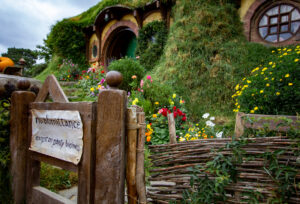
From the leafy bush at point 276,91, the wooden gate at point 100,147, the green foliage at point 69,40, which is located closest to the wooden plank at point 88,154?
the wooden gate at point 100,147

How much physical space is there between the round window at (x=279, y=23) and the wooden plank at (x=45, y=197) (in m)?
6.43

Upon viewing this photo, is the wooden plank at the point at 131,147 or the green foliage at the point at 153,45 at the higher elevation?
the green foliage at the point at 153,45

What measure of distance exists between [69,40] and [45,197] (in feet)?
34.0

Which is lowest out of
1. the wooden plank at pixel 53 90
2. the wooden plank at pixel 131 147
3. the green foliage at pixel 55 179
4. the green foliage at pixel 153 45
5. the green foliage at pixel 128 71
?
the green foliage at pixel 55 179

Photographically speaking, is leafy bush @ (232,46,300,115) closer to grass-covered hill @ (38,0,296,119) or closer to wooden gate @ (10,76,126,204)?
grass-covered hill @ (38,0,296,119)

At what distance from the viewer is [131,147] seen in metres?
1.25

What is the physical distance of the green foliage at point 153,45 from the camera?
23.8 feet

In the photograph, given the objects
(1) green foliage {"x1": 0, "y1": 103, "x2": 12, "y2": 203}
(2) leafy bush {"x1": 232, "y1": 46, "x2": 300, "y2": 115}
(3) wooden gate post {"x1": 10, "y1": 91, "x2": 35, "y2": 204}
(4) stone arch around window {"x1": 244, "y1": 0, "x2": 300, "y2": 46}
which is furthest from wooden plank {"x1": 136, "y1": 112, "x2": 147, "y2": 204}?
(4) stone arch around window {"x1": 244, "y1": 0, "x2": 300, "y2": 46}

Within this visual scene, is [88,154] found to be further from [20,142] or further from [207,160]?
[20,142]

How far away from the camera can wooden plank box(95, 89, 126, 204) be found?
1.19m

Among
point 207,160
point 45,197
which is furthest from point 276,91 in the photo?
point 45,197

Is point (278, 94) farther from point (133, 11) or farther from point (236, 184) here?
point (133, 11)

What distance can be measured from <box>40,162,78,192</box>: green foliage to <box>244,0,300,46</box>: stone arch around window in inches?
237

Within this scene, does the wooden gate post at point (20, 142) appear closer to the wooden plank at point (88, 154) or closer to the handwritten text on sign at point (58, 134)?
the handwritten text on sign at point (58, 134)
